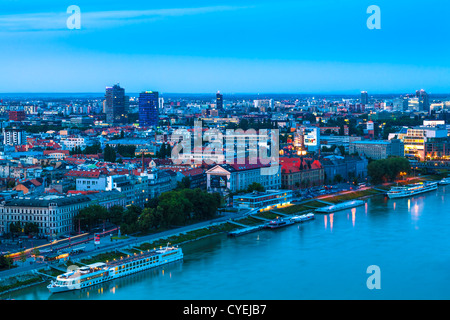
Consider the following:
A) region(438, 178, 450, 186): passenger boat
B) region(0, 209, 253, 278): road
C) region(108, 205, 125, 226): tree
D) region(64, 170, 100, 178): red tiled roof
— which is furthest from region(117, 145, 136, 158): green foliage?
region(108, 205, 125, 226): tree

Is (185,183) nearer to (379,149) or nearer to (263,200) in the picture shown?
(263,200)

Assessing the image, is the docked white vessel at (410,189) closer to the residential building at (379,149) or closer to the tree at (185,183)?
the tree at (185,183)

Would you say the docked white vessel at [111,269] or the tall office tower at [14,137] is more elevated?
the tall office tower at [14,137]

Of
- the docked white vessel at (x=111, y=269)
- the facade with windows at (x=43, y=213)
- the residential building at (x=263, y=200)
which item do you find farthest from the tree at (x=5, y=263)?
the residential building at (x=263, y=200)

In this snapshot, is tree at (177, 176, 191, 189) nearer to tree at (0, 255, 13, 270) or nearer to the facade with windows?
the facade with windows

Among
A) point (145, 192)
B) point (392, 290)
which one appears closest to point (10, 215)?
point (145, 192)
